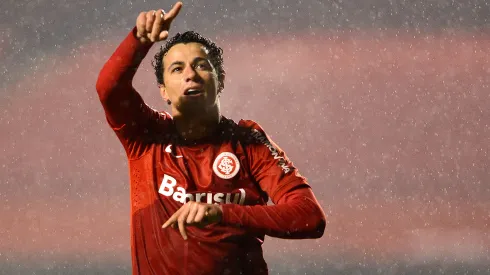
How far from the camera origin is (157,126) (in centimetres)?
200

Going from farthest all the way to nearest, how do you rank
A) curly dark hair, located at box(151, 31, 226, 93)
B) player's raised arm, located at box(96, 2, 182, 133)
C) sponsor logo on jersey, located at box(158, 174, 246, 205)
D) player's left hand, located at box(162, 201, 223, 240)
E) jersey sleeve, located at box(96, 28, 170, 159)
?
curly dark hair, located at box(151, 31, 226, 93), sponsor logo on jersey, located at box(158, 174, 246, 205), jersey sleeve, located at box(96, 28, 170, 159), player's raised arm, located at box(96, 2, 182, 133), player's left hand, located at box(162, 201, 223, 240)

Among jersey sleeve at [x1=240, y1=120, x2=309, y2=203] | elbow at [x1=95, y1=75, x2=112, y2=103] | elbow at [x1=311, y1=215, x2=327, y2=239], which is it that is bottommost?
elbow at [x1=311, y1=215, x2=327, y2=239]

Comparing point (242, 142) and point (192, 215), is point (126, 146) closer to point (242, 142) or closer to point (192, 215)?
point (242, 142)

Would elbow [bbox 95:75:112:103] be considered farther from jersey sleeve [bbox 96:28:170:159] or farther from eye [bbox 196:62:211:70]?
eye [bbox 196:62:211:70]

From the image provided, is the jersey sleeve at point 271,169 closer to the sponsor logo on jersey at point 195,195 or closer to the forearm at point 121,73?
the sponsor logo on jersey at point 195,195

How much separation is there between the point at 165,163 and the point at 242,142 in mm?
189

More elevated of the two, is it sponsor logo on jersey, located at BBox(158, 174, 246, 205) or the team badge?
the team badge

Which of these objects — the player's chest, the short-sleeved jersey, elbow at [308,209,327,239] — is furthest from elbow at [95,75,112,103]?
elbow at [308,209,327,239]

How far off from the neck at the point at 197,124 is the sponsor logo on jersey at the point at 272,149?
98 mm

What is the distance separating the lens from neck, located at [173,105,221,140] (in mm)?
1958

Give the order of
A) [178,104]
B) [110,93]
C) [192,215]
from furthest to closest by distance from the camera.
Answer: [178,104], [110,93], [192,215]

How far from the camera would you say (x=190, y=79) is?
6.27 feet

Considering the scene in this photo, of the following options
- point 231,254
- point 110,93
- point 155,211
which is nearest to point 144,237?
point 155,211

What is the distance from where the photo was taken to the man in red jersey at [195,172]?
181 cm
